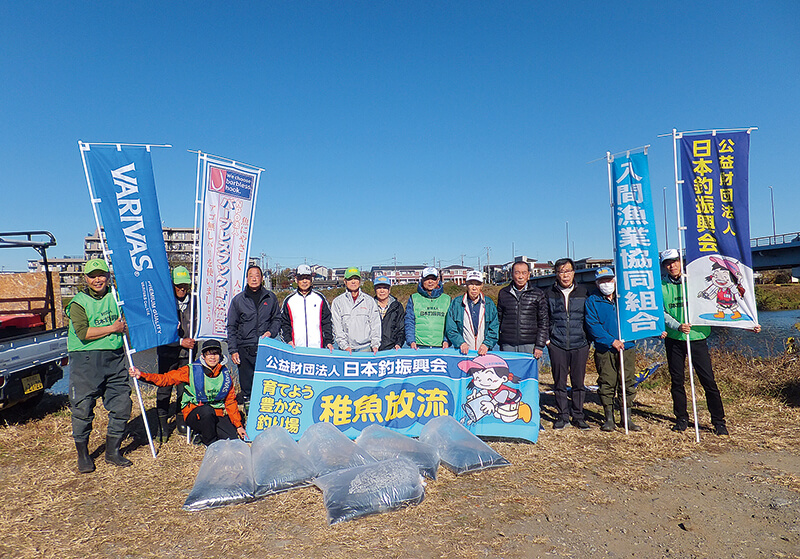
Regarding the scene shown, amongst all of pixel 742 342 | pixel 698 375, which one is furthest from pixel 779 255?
pixel 698 375

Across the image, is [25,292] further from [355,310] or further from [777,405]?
[777,405]

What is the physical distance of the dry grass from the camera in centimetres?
325

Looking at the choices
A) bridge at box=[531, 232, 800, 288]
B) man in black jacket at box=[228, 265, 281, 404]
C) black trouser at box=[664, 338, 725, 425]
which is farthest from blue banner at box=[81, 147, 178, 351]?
bridge at box=[531, 232, 800, 288]

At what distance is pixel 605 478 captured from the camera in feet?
14.1

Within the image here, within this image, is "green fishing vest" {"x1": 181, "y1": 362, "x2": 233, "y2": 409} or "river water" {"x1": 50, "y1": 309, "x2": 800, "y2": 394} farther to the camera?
"river water" {"x1": 50, "y1": 309, "x2": 800, "y2": 394}

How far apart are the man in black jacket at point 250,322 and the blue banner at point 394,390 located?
40 centimetres

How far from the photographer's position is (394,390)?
213 inches

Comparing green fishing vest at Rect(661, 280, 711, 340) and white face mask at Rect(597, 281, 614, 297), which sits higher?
white face mask at Rect(597, 281, 614, 297)

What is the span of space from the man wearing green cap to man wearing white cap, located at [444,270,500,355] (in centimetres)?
322

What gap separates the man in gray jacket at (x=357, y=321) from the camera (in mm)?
5723

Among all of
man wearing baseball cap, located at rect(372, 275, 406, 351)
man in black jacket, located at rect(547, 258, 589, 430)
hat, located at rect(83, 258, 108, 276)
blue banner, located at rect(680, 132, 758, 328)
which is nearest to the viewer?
hat, located at rect(83, 258, 108, 276)

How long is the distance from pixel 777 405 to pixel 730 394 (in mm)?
707

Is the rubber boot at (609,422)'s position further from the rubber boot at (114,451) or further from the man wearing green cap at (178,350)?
the rubber boot at (114,451)

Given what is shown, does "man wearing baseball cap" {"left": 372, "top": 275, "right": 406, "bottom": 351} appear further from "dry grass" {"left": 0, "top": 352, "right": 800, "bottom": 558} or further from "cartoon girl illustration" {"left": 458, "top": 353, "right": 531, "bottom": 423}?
"dry grass" {"left": 0, "top": 352, "right": 800, "bottom": 558}
